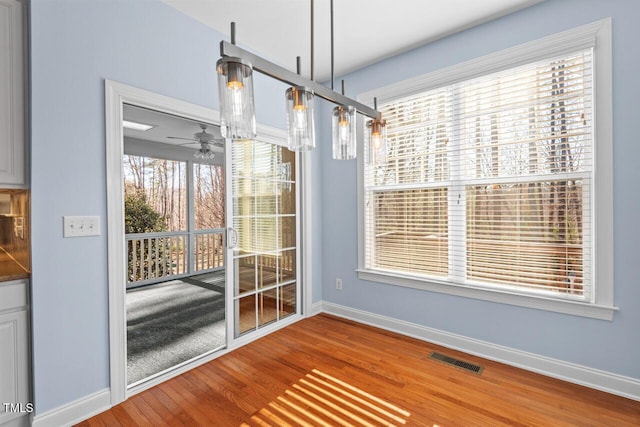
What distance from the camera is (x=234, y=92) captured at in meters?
1.06

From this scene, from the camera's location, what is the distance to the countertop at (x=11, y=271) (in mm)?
1639

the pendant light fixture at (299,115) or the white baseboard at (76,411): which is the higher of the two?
the pendant light fixture at (299,115)

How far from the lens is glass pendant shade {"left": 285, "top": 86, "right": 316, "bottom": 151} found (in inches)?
49.1

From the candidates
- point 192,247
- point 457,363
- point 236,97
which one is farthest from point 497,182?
point 192,247

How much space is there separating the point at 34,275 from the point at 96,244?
0.33 metres

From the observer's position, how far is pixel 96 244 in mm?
1923

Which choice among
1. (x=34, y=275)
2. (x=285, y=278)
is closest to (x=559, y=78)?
(x=285, y=278)

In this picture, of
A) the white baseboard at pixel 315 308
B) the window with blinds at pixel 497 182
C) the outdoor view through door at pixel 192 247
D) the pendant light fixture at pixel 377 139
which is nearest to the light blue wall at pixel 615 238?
the window with blinds at pixel 497 182

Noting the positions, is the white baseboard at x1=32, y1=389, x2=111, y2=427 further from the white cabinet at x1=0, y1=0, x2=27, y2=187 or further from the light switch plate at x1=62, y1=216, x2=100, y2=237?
the white cabinet at x1=0, y1=0, x2=27, y2=187

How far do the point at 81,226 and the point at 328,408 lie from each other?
1.94 m

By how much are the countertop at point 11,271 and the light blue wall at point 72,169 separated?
81mm

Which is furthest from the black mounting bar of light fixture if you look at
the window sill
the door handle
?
the window sill

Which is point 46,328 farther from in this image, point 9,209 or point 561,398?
point 561,398

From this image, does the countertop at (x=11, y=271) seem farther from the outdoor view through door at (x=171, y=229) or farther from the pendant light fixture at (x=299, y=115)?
the pendant light fixture at (x=299, y=115)
